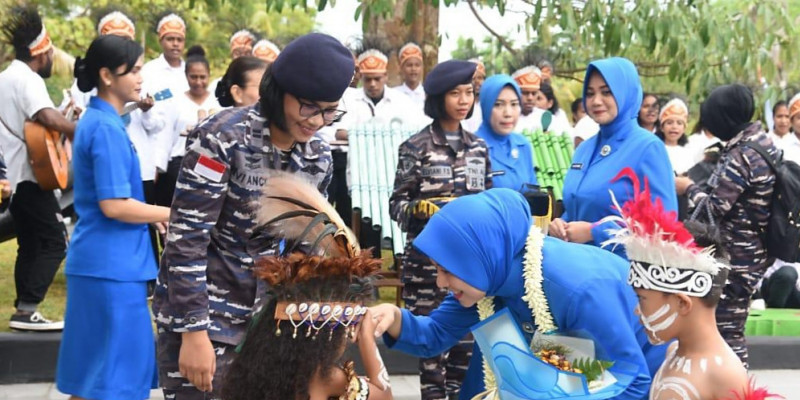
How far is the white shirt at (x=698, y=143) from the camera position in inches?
414

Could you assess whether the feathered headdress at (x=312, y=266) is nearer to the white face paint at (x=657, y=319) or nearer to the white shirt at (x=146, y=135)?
the white face paint at (x=657, y=319)

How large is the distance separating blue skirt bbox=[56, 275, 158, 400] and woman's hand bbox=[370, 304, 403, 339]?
145 cm

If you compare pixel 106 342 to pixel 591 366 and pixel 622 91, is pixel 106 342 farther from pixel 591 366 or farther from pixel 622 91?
pixel 622 91

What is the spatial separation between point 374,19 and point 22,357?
5283mm

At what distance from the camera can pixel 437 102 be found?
6.20m

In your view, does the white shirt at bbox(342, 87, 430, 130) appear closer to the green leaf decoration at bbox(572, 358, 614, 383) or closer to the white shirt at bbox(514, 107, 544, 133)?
the white shirt at bbox(514, 107, 544, 133)

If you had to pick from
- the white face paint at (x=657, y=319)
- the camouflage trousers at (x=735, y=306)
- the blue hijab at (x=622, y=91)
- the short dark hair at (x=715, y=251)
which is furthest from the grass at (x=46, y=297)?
the short dark hair at (x=715, y=251)

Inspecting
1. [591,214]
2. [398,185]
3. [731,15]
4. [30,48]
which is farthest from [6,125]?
[731,15]

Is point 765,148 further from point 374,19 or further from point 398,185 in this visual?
point 374,19

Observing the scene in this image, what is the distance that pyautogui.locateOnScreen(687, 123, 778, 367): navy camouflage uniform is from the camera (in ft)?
20.2

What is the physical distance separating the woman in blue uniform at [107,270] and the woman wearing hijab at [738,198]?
126 inches

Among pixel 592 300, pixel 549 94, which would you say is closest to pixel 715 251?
pixel 592 300

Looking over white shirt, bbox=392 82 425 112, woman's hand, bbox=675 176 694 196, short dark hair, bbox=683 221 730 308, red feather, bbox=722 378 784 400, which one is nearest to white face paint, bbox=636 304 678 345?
short dark hair, bbox=683 221 730 308

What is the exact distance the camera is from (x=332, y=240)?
10.4 feet
